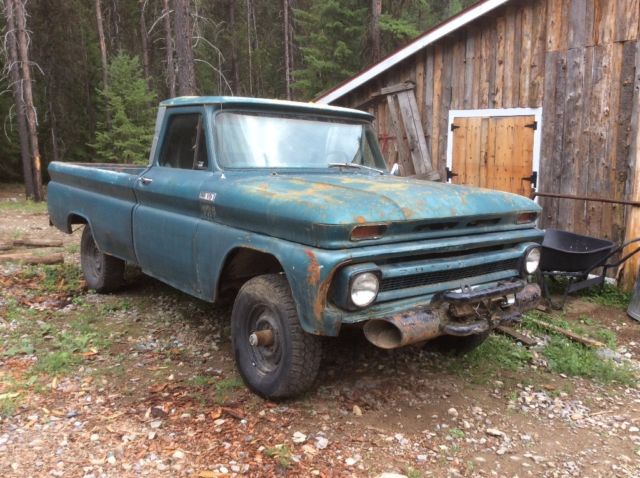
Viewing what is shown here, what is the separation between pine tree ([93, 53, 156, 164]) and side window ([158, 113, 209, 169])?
17.0 metres

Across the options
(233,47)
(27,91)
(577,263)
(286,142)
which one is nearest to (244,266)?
(286,142)

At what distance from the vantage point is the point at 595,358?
4.65 metres

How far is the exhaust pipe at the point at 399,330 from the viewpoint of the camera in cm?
308

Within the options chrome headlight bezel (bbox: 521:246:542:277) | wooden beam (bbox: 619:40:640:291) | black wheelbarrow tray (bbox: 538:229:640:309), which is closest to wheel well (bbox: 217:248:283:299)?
chrome headlight bezel (bbox: 521:246:542:277)

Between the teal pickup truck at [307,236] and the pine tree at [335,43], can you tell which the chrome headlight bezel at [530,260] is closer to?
the teal pickup truck at [307,236]

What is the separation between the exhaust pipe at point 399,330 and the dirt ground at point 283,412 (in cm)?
63

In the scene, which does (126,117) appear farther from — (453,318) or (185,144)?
(453,318)

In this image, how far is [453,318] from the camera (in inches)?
132

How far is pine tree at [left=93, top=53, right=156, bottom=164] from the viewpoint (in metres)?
21.0

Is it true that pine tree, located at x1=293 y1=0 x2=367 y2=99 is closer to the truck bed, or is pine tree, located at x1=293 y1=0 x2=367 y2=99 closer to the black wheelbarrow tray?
the truck bed

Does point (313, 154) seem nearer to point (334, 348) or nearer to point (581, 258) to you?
point (334, 348)

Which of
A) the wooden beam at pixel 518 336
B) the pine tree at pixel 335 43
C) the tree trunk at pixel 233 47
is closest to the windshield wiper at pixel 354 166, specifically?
the wooden beam at pixel 518 336

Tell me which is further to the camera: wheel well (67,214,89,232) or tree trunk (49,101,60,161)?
tree trunk (49,101,60,161)

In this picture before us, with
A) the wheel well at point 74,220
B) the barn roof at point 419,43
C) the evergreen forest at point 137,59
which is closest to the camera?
the wheel well at point 74,220
